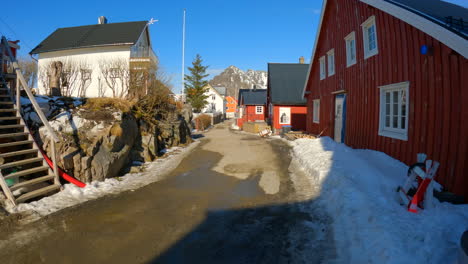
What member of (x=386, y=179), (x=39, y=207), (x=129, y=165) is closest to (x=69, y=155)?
(x=39, y=207)

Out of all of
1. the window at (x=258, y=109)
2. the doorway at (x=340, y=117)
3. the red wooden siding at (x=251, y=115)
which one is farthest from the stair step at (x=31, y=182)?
the window at (x=258, y=109)

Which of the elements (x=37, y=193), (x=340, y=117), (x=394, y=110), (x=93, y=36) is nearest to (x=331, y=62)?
(x=340, y=117)

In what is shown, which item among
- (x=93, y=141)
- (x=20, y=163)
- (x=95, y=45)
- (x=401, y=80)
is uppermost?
(x=95, y=45)

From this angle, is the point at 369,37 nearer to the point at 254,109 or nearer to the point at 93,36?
the point at 254,109

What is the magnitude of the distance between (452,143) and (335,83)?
7652 millimetres

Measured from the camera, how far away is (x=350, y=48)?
1080 cm

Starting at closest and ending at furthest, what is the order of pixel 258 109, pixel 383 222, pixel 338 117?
pixel 383 222 → pixel 338 117 → pixel 258 109

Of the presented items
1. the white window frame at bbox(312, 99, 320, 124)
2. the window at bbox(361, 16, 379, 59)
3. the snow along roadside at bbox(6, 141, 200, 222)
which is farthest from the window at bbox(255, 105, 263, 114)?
the snow along roadside at bbox(6, 141, 200, 222)

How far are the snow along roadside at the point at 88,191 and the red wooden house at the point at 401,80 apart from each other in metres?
6.69

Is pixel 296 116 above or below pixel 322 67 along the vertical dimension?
below

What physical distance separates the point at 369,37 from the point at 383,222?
298 inches

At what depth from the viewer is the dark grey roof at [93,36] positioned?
1024 inches

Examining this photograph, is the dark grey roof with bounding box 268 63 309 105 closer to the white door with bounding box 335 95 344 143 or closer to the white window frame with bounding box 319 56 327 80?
the white window frame with bounding box 319 56 327 80

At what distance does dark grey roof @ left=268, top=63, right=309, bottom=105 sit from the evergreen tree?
73.1 feet
